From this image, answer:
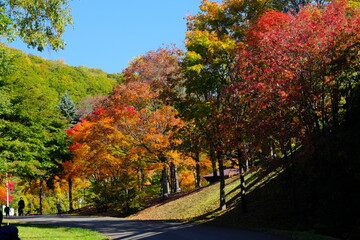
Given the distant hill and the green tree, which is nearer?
the green tree

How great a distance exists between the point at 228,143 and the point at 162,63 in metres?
18.0

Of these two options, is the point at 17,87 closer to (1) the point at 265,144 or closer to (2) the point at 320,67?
(1) the point at 265,144

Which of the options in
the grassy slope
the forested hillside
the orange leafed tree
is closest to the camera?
the grassy slope

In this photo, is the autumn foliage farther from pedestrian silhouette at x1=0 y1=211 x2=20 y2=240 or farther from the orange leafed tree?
pedestrian silhouette at x1=0 y1=211 x2=20 y2=240

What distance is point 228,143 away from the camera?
56.7 feet

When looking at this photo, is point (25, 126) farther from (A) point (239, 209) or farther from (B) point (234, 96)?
(A) point (239, 209)

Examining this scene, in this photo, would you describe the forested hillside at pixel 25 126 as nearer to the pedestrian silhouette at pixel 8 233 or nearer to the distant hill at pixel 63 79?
the pedestrian silhouette at pixel 8 233

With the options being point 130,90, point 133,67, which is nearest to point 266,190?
point 130,90

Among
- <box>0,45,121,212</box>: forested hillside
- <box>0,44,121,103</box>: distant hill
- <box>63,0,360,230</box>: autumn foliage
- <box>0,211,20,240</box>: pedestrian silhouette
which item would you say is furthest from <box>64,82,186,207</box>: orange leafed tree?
<box>0,44,121,103</box>: distant hill

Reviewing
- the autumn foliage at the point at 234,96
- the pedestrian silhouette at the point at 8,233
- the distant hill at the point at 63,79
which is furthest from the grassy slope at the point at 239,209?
the distant hill at the point at 63,79

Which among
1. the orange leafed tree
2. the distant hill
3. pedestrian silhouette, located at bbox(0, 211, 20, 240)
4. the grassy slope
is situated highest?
the distant hill

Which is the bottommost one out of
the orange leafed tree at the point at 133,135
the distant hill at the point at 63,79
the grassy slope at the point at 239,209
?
the grassy slope at the point at 239,209

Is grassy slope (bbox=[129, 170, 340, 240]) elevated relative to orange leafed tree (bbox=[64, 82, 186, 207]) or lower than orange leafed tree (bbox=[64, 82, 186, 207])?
lower

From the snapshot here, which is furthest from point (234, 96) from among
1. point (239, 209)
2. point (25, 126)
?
point (25, 126)
